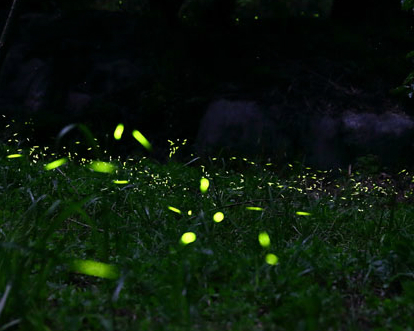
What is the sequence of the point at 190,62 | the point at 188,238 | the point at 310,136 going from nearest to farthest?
1. the point at 188,238
2. the point at 310,136
3. the point at 190,62

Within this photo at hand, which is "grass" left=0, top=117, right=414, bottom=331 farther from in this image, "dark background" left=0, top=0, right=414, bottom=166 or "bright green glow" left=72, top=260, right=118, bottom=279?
"dark background" left=0, top=0, right=414, bottom=166

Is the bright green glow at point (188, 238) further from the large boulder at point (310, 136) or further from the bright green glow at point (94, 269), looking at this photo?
the large boulder at point (310, 136)

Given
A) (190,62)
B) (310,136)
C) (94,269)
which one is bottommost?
(310,136)

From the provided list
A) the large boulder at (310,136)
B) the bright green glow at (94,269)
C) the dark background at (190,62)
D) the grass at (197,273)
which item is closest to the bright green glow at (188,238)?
the grass at (197,273)

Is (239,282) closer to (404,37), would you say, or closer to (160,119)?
(160,119)

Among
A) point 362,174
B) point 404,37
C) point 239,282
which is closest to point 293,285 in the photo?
point 239,282

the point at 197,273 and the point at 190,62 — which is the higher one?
the point at 197,273

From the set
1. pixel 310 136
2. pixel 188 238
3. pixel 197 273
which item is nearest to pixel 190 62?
pixel 310 136

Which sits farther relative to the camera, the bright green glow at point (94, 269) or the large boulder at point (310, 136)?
the large boulder at point (310, 136)

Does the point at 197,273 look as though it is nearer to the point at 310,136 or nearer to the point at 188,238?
the point at 188,238

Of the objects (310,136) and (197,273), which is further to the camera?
(310,136)
